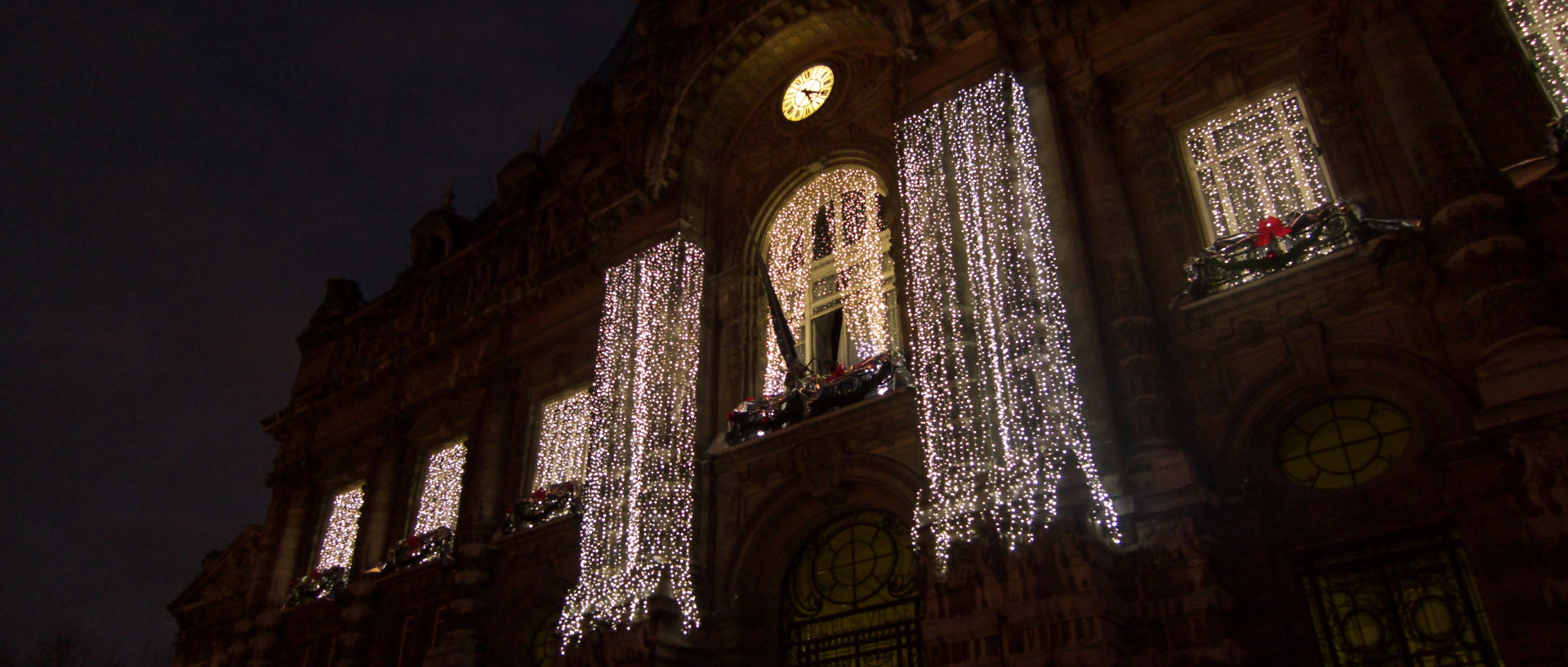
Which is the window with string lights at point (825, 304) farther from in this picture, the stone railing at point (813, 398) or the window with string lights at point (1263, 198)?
the window with string lights at point (1263, 198)

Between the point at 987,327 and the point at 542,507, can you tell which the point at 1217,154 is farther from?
the point at 542,507

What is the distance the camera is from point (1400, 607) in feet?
32.2

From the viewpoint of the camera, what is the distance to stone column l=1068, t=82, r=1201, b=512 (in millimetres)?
11047

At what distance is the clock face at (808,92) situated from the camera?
60.4 ft

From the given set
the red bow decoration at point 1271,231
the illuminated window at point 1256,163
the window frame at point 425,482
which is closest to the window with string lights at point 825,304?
the illuminated window at point 1256,163

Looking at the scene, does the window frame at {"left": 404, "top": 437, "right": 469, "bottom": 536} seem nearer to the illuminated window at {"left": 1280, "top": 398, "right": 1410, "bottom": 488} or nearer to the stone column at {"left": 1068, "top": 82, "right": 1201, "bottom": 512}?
the stone column at {"left": 1068, "top": 82, "right": 1201, "bottom": 512}

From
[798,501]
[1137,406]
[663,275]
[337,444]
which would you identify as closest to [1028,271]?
[1137,406]

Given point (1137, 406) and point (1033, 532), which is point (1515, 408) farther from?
point (1033, 532)

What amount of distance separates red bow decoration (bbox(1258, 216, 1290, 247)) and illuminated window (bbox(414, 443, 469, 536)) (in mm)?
16088

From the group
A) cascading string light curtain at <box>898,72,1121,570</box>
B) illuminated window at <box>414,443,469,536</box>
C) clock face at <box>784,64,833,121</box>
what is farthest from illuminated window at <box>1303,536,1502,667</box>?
illuminated window at <box>414,443,469,536</box>

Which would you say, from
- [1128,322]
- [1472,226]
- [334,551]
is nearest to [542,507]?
[334,551]

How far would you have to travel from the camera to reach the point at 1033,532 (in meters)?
10.9

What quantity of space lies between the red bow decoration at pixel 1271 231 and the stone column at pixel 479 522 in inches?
568

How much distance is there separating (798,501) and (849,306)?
3.40 metres
